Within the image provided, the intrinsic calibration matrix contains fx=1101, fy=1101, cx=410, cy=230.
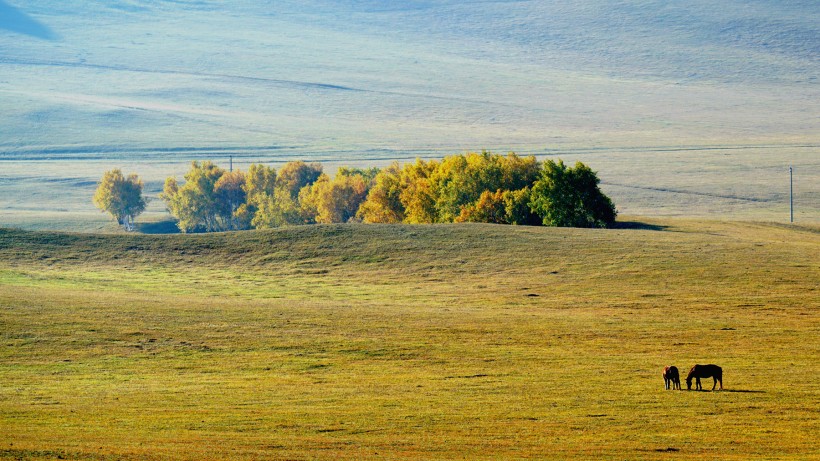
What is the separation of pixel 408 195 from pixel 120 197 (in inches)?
1611

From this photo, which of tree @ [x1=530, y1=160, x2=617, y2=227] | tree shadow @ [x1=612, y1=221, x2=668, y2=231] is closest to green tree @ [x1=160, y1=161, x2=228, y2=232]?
tree @ [x1=530, y1=160, x2=617, y2=227]

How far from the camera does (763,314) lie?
36500mm

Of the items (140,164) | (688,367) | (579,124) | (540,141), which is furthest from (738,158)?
(688,367)

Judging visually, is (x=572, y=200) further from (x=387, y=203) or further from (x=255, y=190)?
(x=255, y=190)

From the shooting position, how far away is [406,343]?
31.1m

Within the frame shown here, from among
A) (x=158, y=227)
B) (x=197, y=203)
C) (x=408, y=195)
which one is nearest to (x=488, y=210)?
(x=408, y=195)

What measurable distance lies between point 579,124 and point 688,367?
6146 inches

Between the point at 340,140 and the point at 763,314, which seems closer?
the point at 763,314

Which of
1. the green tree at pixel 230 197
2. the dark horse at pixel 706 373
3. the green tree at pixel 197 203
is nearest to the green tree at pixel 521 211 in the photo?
the dark horse at pixel 706 373

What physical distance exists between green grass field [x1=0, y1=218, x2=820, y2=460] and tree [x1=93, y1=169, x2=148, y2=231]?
178 ft

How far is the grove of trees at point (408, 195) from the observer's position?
2552 inches

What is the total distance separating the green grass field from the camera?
1977 cm

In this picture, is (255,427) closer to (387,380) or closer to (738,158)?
(387,380)

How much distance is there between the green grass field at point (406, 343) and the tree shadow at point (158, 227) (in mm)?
53605
